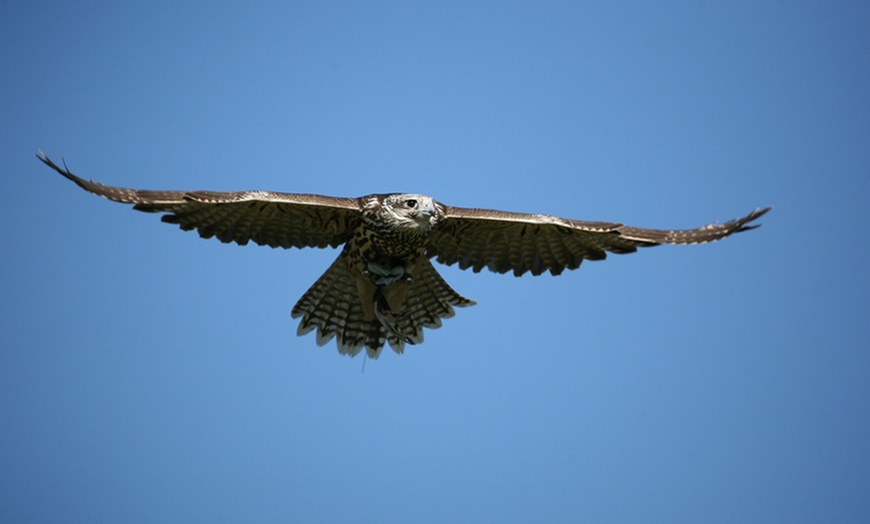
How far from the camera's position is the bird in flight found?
1138cm

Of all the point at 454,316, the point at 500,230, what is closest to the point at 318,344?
the point at 454,316

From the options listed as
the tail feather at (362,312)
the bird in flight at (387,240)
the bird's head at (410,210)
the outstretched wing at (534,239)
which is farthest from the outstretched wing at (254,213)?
the outstretched wing at (534,239)

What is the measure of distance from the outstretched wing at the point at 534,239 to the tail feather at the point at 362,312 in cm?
40

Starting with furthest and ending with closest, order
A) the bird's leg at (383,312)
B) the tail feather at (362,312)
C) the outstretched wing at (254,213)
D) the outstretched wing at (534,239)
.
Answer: the tail feather at (362,312) < the bird's leg at (383,312) < the outstretched wing at (534,239) < the outstretched wing at (254,213)

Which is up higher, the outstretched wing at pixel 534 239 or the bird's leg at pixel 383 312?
the outstretched wing at pixel 534 239

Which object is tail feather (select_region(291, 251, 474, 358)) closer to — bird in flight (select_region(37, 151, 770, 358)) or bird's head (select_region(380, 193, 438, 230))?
bird in flight (select_region(37, 151, 770, 358))

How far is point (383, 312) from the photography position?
496 inches

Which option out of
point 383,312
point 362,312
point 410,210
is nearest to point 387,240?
point 410,210

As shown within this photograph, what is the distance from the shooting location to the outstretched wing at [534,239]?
12.0 m

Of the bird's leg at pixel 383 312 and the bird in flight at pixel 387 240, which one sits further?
the bird's leg at pixel 383 312

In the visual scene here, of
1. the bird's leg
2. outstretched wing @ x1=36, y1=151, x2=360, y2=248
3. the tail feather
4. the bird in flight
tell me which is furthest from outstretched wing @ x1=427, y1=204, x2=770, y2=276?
outstretched wing @ x1=36, y1=151, x2=360, y2=248

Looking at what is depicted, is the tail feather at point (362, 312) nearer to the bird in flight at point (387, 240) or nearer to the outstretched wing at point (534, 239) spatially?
the bird in flight at point (387, 240)

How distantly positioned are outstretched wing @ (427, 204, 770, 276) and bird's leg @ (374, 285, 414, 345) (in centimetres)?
85

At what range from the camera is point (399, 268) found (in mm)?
11984
